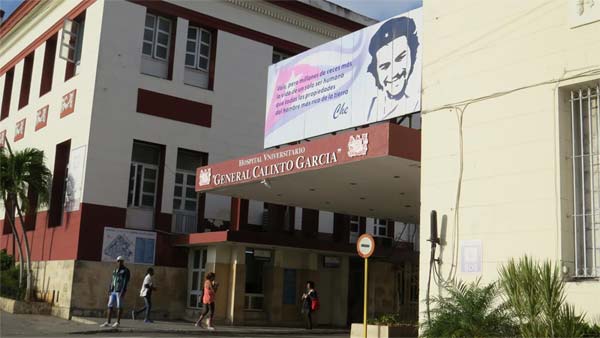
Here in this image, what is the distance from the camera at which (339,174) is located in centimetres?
1656

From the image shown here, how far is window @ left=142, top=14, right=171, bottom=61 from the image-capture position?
81.6 ft

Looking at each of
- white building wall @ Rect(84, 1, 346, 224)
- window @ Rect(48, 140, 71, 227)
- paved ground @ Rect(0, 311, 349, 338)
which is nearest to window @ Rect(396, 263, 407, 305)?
paved ground @ Rect(0, 311, 349, 338)

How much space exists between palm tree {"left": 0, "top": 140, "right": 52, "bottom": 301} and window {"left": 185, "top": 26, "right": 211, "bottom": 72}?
6377mm

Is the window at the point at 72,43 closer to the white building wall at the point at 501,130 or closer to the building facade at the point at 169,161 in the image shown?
the building facade at the point at 169,161

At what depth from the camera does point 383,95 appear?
1734 cm

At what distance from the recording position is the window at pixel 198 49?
25.8m

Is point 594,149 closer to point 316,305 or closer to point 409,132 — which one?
point 409,132

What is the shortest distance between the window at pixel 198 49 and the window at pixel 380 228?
9939 millimetres

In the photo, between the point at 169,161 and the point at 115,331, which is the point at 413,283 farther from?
the point at 115,331

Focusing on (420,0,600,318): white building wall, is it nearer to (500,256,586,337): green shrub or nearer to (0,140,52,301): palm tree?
(500,256,586,337): green shrub

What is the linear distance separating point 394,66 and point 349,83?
1728mm

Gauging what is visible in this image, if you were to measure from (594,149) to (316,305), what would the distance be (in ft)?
39.2

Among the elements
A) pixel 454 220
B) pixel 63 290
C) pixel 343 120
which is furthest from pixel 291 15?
pixel 454 220

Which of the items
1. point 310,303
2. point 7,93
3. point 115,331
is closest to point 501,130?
point 310,303
